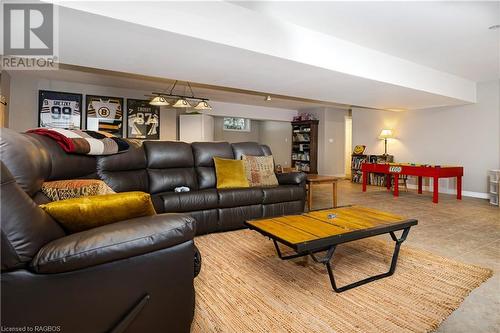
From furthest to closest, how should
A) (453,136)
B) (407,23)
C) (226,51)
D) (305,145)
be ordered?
(305,145), (453,136), (407,23), (226,51)

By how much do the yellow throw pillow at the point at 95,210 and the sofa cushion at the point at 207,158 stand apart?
6.99 ft

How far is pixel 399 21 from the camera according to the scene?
112 inches

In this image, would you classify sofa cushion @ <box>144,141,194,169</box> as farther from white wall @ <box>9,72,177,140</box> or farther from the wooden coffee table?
white wall @ <box>9,72,177,140</box>

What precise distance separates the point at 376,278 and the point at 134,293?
1687 millimetres

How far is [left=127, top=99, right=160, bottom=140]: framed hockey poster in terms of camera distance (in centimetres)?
668

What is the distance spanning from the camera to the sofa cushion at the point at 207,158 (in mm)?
3469

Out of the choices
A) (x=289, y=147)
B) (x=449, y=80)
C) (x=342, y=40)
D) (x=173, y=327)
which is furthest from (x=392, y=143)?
(x=173, y=327)

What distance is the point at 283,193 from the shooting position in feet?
11.5

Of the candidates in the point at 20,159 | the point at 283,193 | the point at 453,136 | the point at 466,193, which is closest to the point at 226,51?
the point at 283,193

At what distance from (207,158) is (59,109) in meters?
4.39

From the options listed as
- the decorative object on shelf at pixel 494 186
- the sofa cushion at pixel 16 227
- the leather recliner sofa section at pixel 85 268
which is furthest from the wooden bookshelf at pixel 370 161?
the sofa cushion at pixel 16 227

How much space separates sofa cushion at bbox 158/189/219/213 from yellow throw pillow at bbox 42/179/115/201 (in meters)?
1.08

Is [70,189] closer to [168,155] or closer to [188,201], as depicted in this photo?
[188,201]

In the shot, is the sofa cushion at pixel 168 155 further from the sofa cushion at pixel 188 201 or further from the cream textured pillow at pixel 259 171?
the cream textured pillow at pixel 259 171
